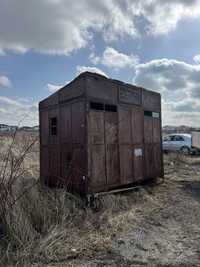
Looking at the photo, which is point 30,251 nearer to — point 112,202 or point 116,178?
point 112,202

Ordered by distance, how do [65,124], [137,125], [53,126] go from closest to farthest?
[65,124] < [53,126] < [137,125]

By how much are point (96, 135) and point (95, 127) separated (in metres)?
0.20

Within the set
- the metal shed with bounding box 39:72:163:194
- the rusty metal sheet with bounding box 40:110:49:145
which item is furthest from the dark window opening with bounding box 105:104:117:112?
the rusty metal sheet with bounding box 40:110:49:145

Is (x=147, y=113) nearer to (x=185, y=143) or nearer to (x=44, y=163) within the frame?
(x=44, y=163)

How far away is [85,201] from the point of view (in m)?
6.02

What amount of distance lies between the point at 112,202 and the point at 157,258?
7.90 feet

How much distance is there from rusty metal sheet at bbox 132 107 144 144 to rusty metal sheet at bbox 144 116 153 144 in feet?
0.75

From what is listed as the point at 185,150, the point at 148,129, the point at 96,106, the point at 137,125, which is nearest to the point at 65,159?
the point at 96,106

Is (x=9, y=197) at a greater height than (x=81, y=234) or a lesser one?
greater

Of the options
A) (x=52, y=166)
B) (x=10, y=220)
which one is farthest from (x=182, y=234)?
(x=52, y=166)

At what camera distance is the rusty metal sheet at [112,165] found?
22.1ft

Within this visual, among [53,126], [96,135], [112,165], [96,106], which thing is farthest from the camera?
[53,126]

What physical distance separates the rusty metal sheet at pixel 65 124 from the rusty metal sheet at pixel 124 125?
4.78ft

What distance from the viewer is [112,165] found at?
687 centimetres
